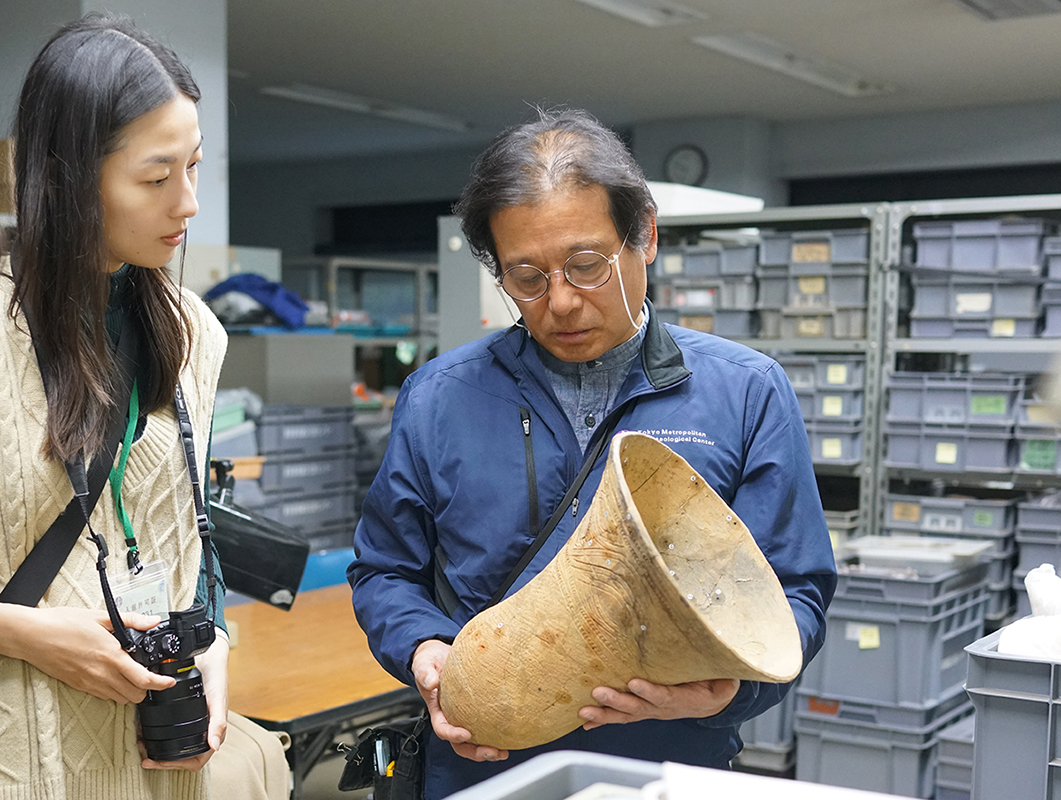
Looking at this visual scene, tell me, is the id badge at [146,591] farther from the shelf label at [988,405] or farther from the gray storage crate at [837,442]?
the shelf label at [988,405]

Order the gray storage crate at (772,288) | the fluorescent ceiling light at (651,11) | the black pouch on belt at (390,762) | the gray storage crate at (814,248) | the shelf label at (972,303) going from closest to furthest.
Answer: the black pouch on belt at (390,762) → the shelf label at (972,303) → the gray storage crate at (814,248) → the gray storage crate at (772,288) → the fluorescent ceiling light at (651,11)

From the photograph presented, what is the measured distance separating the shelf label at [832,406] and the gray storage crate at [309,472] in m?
2.54

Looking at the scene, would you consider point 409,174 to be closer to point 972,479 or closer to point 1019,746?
point 972,479

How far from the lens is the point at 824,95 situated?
848 centimetres

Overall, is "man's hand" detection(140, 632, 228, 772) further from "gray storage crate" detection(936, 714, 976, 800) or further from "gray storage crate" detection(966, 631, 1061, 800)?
"gray storage crate" detection(936, 714, 976, 800)

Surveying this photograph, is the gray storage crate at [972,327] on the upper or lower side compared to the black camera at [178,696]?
upper

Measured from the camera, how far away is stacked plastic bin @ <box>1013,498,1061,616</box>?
3826 mm

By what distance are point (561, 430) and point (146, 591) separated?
1.80 ft

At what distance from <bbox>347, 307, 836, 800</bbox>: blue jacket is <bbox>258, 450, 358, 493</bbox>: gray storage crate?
379 cm

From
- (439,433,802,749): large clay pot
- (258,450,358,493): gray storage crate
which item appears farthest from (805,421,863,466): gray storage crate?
(439,433,802,749): large clay pot

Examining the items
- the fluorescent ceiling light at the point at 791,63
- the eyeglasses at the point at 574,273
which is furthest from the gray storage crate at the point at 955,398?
the fluorescent ceiling light at the point at 791,63

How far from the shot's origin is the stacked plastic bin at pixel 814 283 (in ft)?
13.4

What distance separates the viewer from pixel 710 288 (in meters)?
4.46

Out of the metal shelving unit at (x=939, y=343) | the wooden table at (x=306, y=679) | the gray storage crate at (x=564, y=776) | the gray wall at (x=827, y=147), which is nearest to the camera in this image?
the gray storage crate at (x=564, y=776)
